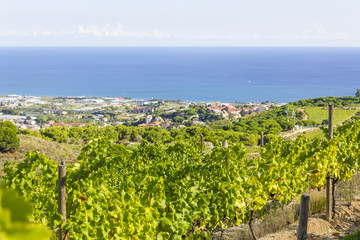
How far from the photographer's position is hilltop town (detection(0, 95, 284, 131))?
1807 inches

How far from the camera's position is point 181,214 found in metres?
3.54

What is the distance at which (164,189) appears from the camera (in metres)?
4.12

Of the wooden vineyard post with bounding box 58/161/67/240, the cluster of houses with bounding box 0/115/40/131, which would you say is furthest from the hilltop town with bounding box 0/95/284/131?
the wooden vineyard post with bounding box 58/161/67/240

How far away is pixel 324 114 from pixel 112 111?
3662cm

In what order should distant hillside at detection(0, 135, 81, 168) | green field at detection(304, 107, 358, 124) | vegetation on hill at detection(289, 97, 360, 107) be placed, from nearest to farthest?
distant hillside at detection(0, 135, 81, 168), green field at detection(304, 107, 358, 124), vegetation on hill at detection(289, 97, 360, 107)

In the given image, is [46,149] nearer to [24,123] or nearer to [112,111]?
[24,123]

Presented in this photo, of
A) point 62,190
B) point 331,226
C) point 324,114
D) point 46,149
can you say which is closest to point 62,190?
point 62,190

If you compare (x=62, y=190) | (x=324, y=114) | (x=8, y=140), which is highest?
(x=62, y=190)

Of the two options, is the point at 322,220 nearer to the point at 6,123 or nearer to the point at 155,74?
the point at 6,123

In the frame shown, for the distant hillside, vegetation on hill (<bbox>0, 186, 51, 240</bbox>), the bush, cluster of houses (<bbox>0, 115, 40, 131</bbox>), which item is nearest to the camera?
vegetation on hill (<bbox>0, 186, 51, 240</bbox>)

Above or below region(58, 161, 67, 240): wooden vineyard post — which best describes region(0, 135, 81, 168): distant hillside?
below

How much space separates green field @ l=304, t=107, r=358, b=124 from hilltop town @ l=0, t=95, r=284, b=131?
1211 cm

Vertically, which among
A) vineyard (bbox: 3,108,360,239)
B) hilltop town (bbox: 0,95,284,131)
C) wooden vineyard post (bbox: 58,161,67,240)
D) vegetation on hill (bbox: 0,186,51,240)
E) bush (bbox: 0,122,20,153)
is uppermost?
vegetation on hill (bbox: 0,186,51,240)

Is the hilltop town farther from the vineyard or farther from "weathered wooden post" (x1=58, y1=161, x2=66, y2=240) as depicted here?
"weathered wooden post" (x1=58, y1=161, x2=66, y2=240)
